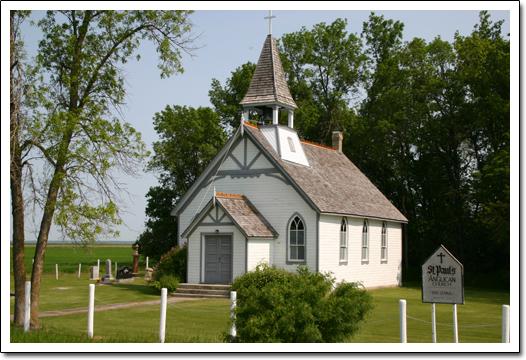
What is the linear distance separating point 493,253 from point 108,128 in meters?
31.8

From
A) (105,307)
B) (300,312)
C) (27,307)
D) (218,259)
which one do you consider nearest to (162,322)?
(300,312)

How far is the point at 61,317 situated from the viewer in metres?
18.2

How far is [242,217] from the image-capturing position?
25.4 m

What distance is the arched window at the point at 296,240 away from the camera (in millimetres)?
25875

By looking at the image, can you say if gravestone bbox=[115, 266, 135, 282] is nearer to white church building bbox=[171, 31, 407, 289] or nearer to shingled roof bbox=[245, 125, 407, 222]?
white church building bbox=[171, 31, 407, 289]

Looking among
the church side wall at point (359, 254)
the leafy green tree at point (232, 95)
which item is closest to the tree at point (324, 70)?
the leafy green tree at point (232, 95)

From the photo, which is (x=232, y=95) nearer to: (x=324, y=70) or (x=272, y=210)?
(x=324, y=70)

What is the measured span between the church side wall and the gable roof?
246 cm

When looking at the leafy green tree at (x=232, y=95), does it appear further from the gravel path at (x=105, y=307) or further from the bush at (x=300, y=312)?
the bush at (x=300, y=312)

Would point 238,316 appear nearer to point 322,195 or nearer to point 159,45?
point 159,45

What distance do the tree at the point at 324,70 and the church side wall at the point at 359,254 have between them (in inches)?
635

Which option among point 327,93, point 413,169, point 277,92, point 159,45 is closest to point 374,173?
point 413,169

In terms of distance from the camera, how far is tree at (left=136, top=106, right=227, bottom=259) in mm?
44562

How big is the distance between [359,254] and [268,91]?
9.45m
